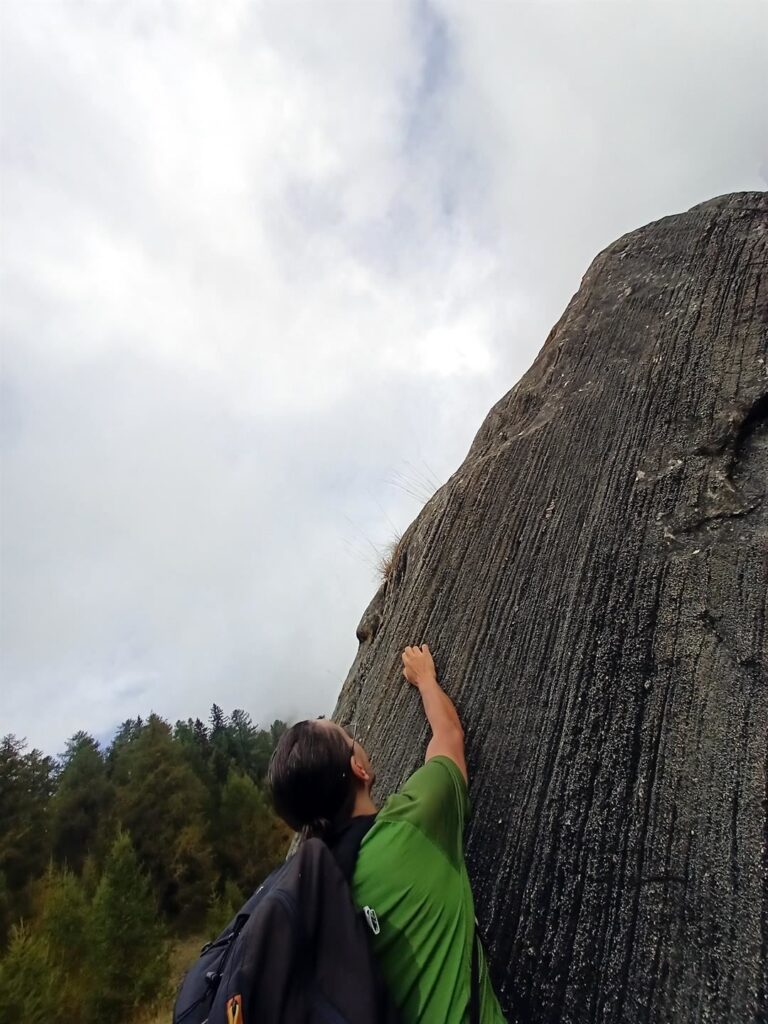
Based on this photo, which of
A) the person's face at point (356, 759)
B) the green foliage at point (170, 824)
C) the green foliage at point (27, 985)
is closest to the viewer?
the person's face at point (356, 759)

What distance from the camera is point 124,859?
22688 millimetres

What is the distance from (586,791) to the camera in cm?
350

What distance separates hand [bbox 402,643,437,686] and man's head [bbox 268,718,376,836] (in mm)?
1532

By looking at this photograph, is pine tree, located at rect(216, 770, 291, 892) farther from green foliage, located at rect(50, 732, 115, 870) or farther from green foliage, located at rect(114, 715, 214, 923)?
green foliage, located at rect(50, 732, 115, 870)

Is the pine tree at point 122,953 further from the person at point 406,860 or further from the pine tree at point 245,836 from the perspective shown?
the person at point 406,860

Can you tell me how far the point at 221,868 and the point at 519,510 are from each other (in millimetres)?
34247

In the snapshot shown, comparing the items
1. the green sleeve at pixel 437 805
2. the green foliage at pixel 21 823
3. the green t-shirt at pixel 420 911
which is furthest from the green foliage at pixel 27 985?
the green t-shirt at pixel 420 911

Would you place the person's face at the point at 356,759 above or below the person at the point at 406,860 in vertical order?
above

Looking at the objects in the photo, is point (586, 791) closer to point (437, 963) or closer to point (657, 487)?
point (437, 963)

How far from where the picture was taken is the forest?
66.1 ft

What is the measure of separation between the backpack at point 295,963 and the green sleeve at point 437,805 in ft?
1.64

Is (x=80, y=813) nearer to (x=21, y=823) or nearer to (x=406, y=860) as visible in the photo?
(x=21, y=823)

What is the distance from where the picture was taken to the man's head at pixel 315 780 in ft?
9.20

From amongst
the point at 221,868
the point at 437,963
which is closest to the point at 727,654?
the point at 437,963
